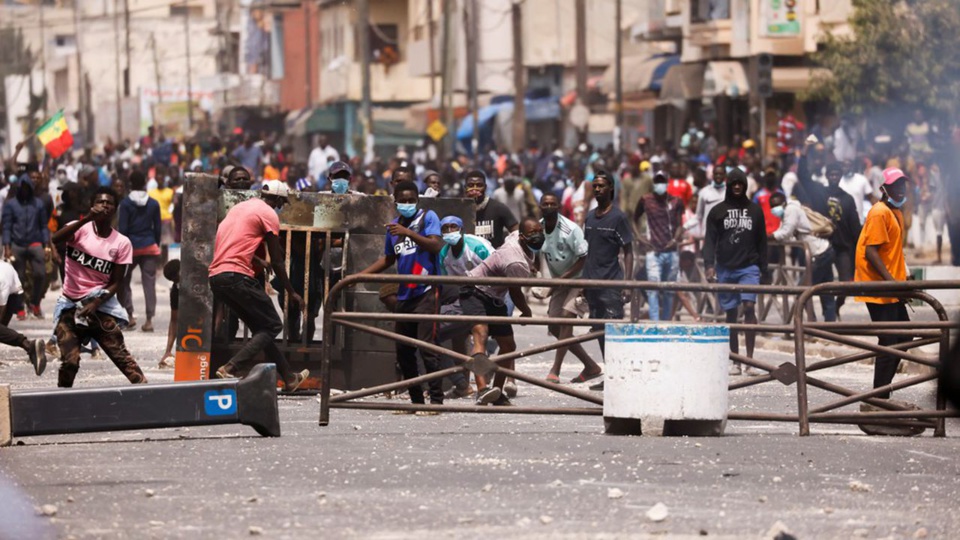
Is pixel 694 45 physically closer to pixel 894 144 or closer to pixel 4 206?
pixel 894 144

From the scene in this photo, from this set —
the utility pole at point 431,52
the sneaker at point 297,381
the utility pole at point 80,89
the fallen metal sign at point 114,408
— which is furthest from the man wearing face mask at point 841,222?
the utility pole at point 80,89

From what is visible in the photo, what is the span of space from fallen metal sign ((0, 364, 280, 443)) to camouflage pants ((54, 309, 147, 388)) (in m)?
3.26

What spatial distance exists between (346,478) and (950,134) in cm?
2420

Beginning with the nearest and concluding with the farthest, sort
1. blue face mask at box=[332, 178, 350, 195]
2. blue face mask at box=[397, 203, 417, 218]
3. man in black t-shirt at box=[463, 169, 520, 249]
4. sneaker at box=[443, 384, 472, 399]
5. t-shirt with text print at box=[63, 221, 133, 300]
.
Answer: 1. blue face mask at box=[397, 203, 417, 218]
2. t-shirt with text print at box=[63, 221, 133, 300]
3. sneaker at box=[443, 384, 472, 399]
4. man in black t-shirt at box=[463, 169, 520, 249]
5. blue face mask at box=[332, 178, 350, 195]

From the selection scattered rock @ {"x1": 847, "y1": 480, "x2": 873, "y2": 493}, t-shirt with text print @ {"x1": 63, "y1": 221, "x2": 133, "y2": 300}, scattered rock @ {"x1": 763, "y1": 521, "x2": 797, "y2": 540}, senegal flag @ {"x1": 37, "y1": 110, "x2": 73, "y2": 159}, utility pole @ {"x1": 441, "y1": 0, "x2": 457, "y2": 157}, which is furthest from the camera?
utility pole @ {"x1": 441, "y1": 0, "x2": 457, "y2": 157}

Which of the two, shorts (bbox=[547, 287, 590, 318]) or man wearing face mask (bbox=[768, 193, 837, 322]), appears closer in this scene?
shorts (bbox=[547, 287, 590, 318])

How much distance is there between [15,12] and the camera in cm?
13250

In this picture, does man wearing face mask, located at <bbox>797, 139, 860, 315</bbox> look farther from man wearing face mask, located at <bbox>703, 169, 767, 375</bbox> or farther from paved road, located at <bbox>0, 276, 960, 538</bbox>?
paved road, located at <bbox>0, 276, 960, 538</bbox>

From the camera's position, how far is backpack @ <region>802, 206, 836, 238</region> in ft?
70.6

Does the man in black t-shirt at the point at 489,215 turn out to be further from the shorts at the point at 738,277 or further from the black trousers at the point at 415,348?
the black trousers at the point at 415,348

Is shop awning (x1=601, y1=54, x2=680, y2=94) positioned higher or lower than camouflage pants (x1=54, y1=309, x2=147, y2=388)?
higher

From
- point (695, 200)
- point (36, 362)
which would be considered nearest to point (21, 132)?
point (695, 200)

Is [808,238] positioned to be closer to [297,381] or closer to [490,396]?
[297,381]

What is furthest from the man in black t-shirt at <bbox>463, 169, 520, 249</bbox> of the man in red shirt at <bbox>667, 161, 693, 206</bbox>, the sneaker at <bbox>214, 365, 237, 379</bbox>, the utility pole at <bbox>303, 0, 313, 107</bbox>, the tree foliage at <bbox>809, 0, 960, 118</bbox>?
the utility pole at <bbox>303, 0, 313, 107</bbox>
